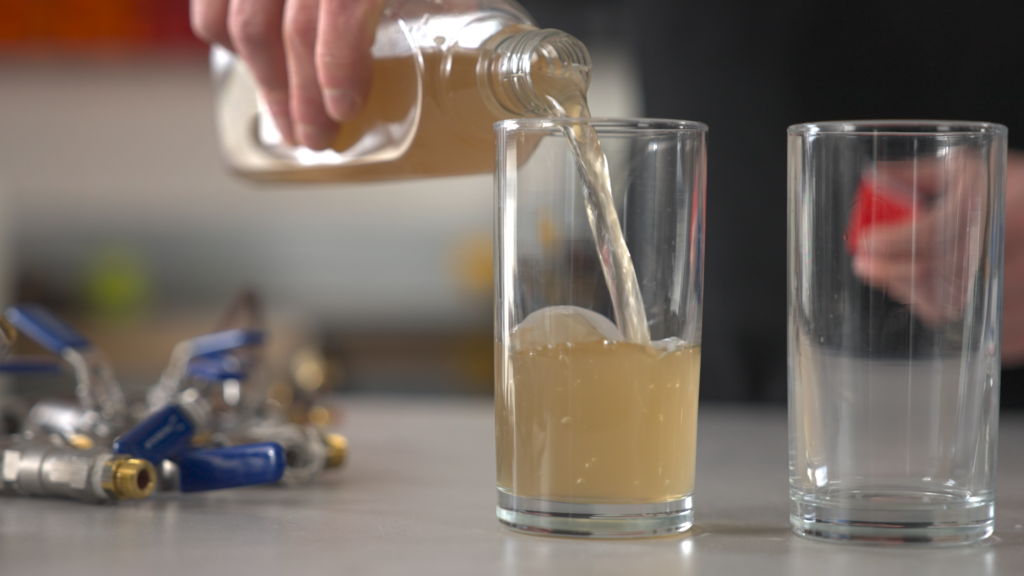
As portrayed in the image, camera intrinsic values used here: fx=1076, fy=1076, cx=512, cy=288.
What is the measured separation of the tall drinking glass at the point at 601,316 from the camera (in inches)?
21.1

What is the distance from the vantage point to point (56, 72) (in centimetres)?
287

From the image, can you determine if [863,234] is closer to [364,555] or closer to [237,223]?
[364,555]

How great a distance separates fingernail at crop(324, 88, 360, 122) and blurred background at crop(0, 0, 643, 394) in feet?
6.29

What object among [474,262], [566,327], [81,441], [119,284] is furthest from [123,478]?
[119,284]

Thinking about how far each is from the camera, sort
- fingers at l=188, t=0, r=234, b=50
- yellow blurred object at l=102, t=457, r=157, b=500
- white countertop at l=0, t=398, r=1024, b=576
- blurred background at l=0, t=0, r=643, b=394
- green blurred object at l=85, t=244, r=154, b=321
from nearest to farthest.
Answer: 1. white countertop at l=0, t=398, r=1024, b=576
2. yellow blurred object at l=102, t=457, r=157, b=500
3. fingers at l=188, t=0, r=234, b=50
4. blurred background at l=0, t=0, r=643, b=394
5. green blurred object at l=85, t=244, r=154, b=321

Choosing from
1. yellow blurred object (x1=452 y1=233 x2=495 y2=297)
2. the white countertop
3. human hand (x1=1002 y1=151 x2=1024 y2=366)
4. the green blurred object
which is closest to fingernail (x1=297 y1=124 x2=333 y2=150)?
the white countertop

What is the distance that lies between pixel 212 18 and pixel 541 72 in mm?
345

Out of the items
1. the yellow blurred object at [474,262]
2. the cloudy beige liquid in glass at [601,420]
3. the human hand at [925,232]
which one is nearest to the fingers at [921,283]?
the human hand at [925,232]

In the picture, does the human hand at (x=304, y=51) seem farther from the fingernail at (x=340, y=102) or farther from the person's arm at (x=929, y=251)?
the person's arm at (x=929, y=251)

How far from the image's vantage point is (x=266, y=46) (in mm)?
827

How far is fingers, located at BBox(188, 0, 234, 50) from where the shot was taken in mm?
853

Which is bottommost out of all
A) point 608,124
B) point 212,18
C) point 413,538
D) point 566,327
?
point 413,538

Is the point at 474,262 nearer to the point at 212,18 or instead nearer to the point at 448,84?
the point at 212,18

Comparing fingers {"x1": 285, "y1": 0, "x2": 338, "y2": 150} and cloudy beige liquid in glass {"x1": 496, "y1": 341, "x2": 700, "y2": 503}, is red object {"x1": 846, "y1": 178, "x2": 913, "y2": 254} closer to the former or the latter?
cloudy beige liquid in glass {"x1": 496, "y1": 341, "x2": 700, "y2": 503}
